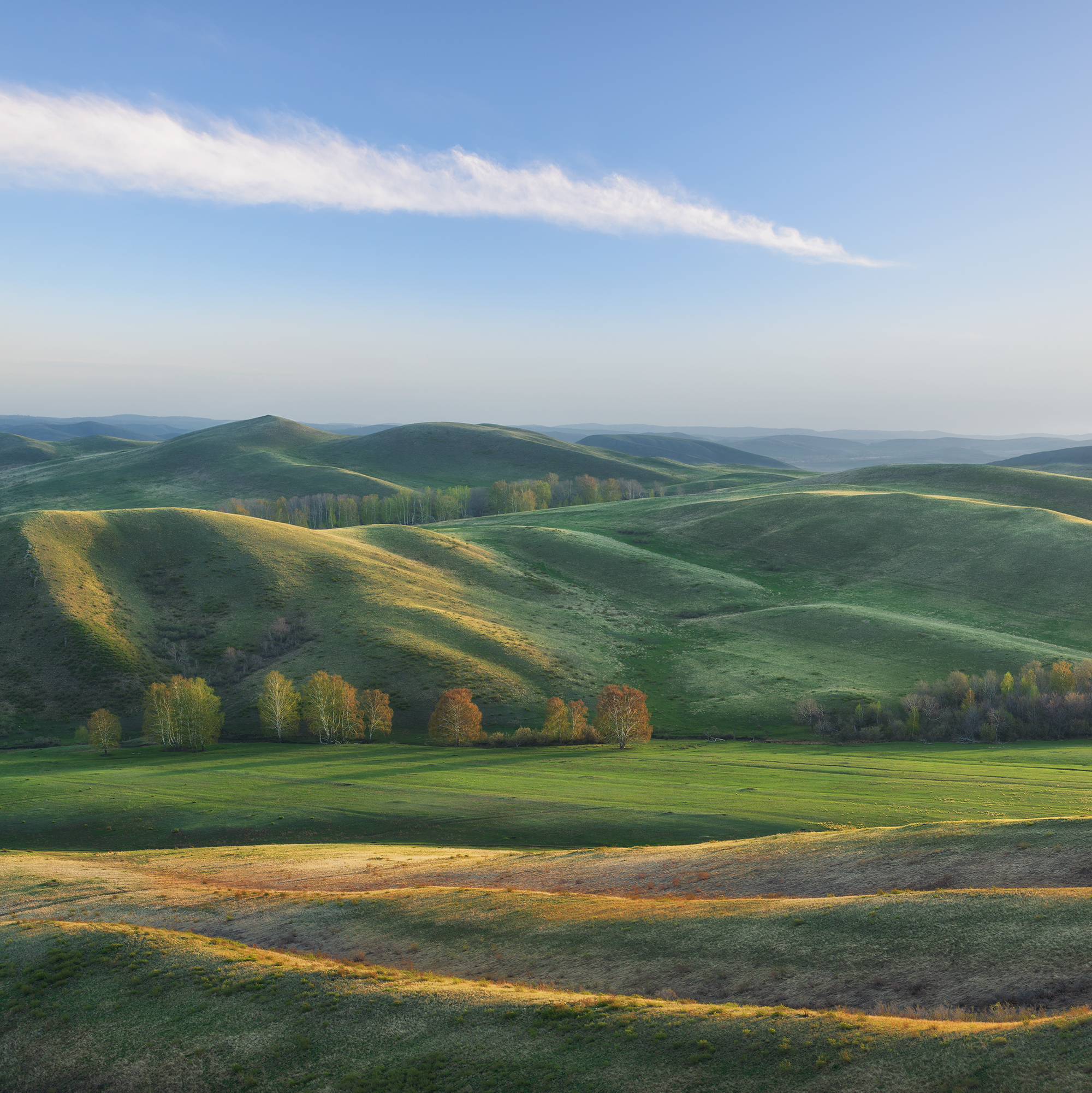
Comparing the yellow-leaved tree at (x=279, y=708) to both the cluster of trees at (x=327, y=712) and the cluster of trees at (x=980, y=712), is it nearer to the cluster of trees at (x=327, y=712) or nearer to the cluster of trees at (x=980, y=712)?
the cluster of trees at (x=327, y=712)

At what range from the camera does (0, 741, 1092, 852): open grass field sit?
52469mm

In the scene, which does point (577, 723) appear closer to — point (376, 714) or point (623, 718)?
point (623, 718)

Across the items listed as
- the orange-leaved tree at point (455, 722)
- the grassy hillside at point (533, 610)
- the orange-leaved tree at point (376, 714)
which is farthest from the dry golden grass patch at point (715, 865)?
the grassy hillside at point (533, 610)

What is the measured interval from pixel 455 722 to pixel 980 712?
6447 centimetres

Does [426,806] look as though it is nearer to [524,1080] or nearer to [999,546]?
[524,1080]

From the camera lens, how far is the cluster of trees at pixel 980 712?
83.2 m

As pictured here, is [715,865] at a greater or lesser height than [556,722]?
greater

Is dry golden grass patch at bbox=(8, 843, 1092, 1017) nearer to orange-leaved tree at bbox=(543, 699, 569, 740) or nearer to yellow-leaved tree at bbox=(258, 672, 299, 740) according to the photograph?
orange-leaved tree at bbox=(543, 699, 569, 740)

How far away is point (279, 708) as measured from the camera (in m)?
85.8

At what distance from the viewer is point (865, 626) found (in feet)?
376

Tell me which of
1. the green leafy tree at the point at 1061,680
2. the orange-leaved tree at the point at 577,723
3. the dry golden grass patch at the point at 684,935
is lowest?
the orange-leaved tree at the point at 577,723

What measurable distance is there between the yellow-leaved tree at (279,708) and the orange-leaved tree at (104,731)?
51.8 ft

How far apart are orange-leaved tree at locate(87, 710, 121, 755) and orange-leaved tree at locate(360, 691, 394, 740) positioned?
27.7 m

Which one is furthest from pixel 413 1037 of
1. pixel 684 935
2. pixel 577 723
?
pixel 577 723
